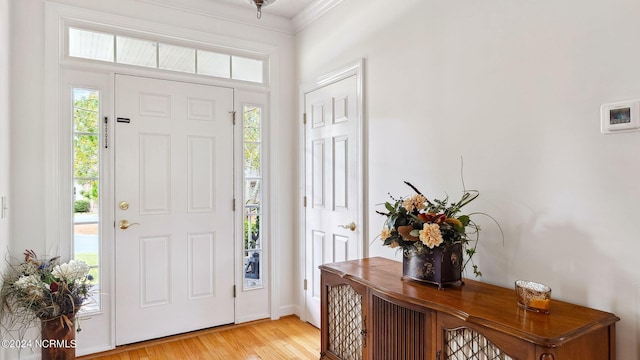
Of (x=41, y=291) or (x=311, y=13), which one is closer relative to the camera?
(x=41, y=291)

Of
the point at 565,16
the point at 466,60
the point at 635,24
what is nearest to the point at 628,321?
the point at 635,24

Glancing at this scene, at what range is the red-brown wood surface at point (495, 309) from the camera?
3.87 feet

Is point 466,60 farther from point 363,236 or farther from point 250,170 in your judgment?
point 250,170

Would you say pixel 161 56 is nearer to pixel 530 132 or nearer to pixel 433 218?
pixel 433 218

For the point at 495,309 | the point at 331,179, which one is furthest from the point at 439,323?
the point at 331,179

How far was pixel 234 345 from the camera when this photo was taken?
2816mm

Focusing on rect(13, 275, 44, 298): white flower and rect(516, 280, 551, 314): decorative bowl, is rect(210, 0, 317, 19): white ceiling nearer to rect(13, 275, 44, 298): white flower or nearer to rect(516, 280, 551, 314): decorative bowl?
rect(13, 275, 44, 298): white flower

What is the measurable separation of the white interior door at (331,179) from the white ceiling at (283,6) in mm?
737

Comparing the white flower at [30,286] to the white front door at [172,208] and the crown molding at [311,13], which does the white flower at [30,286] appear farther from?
the crown molding at [311,13]

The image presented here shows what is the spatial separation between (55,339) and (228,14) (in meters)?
2.70

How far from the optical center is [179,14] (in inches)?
117

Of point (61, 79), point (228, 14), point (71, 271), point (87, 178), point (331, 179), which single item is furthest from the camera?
point (228, 14)

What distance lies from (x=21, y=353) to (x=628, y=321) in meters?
3.37

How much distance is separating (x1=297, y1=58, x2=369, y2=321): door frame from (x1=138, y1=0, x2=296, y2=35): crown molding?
0.62m
